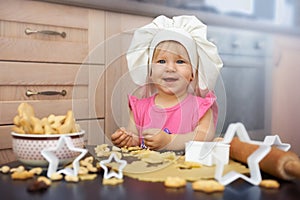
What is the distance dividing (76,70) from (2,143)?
38 cm

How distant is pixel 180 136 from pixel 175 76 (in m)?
0.19

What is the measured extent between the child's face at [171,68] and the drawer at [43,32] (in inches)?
22.1

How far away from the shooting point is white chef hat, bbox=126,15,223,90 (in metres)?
1.08

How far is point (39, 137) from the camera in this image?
0.67 metres

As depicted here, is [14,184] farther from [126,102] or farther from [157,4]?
[157,4]

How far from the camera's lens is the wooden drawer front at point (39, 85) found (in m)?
1.43

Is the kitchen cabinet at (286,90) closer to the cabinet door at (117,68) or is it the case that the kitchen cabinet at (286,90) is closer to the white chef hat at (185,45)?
the cabinet door at (117,68)

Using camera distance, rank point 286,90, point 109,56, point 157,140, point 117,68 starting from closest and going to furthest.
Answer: point 157,140 < point 109,56 < point 117,68 < point 286,90

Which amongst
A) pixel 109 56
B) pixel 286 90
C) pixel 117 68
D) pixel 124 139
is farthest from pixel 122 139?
pixel 286 90

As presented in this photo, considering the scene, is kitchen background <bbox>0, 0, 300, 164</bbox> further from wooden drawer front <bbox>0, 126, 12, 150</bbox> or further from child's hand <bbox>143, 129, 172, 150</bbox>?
child's hand <bbox>143, 129, 172, 150</bbox>

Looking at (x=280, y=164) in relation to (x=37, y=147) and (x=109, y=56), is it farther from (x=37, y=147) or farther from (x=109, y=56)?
(x=109, y=56)

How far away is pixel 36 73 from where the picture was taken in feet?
4.94

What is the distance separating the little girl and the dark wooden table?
1.28ft

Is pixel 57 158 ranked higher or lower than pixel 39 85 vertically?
lower
